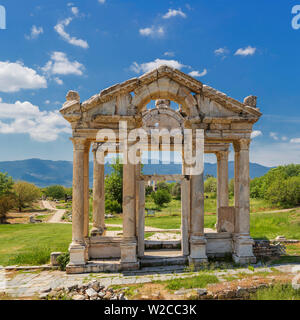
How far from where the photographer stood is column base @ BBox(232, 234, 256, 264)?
465 inches

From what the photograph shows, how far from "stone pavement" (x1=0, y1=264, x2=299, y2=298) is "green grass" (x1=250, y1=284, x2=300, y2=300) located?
186cm

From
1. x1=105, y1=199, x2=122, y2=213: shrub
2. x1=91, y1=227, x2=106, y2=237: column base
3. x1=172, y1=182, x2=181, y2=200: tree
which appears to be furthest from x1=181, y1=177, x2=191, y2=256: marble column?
x1=172, y1=182, x2=181, y2=200: tree

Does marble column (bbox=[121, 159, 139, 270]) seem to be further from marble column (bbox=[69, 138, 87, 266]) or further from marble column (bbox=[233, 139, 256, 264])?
marble column (bbox=[233, 139, 256, 264])

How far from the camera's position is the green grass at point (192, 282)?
895 centimetres

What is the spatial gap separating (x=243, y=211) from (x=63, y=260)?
8729 mm

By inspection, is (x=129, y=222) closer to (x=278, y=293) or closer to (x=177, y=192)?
(x=278, y=293)

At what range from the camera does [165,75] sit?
480 inches

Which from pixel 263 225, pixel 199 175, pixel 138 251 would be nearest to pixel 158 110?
pixel 199 175

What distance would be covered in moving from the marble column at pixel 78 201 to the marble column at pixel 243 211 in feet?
23.7

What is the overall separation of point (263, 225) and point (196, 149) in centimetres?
1202

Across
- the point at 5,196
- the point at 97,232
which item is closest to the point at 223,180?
the point at 97,232

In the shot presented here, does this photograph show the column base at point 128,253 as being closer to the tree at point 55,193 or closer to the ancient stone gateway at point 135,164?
A: the ancient stone gateway at point 135,164

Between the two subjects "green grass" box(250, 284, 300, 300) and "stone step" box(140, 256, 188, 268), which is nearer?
"green grass" box(250, 284, 300, 300)
